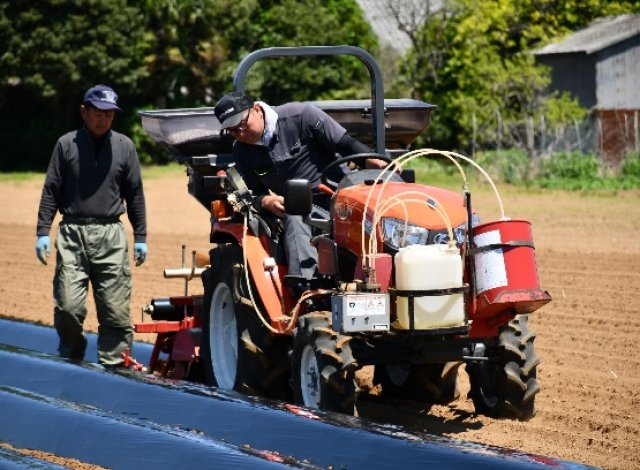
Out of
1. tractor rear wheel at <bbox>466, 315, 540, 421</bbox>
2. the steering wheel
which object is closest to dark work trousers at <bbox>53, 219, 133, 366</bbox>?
the steering wheel

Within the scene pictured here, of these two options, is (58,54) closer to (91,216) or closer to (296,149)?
(91,216)

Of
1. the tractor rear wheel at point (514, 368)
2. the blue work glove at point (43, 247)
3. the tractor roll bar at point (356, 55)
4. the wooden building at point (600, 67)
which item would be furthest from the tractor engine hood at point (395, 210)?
the wooden building at point (600, 67)

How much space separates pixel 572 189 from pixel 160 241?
8.71 meters

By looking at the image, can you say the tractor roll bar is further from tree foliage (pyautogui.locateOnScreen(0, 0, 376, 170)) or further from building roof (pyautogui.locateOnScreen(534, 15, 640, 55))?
tree foliage (pyautogui.locateOnScreen(0, 0, 376, 170))

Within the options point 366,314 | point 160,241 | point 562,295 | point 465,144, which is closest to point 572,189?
point 465,144

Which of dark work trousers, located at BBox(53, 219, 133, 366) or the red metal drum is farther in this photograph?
dark work trousers, located at BBox(53, 219, 133, 366)

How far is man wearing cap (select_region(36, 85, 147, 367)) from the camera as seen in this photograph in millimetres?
Answer: 8688

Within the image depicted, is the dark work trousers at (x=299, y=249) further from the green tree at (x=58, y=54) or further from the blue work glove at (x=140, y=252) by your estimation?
the green tree at (x=58, y=54)

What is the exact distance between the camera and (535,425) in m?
7.61

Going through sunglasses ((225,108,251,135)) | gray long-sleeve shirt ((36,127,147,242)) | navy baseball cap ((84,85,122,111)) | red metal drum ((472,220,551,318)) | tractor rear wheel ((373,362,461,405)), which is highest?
navy baseball cap ((84,85,122,111))

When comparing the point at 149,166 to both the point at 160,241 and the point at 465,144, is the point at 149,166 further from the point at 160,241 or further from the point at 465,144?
the point at 160,241

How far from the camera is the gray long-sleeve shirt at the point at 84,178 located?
8.70 metres

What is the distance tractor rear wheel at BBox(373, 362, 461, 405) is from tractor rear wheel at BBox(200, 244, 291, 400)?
0.73 m

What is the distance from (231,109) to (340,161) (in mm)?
751
